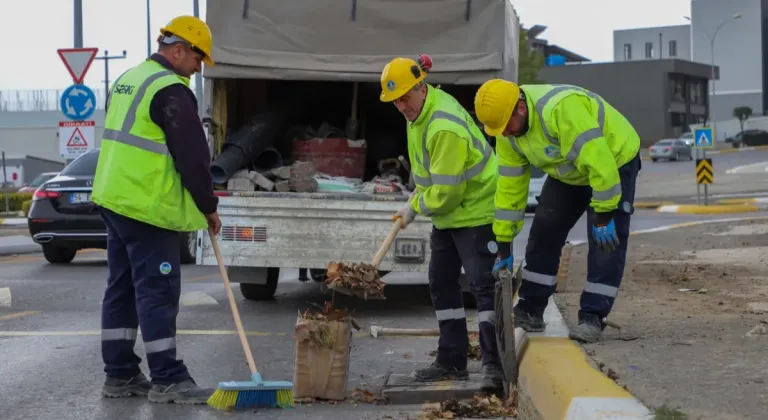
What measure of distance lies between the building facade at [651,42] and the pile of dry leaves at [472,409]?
101 m

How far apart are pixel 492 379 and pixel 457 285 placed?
2.40ft

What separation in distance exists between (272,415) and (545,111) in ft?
6.88

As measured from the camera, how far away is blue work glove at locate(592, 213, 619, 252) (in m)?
6.23

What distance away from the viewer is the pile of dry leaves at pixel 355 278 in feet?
20.5

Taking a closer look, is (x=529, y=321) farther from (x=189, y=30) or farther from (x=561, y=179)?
(x=189, y=30)

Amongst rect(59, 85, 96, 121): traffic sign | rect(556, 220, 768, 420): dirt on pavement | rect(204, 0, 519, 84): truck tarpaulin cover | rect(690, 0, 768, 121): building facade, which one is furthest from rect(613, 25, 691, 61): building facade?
rect(204, 0, 519, 84): truck tarpaulin cover

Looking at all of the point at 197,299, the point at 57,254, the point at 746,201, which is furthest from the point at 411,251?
the point at 746,201

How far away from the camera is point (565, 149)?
614 cm

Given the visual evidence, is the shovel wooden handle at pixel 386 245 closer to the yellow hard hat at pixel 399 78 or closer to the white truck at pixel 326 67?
the yellow hard hat at pixel 399 78

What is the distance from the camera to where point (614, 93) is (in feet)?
270

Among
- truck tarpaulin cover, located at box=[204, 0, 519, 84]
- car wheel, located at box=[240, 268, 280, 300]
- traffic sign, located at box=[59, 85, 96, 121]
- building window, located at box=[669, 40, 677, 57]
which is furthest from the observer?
building window, located at box=[669, 40, 677, 57]

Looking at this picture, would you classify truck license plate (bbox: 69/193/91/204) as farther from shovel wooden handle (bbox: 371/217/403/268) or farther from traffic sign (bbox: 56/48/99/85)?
shovel wooden handle (bbox: 371/217/403/268)

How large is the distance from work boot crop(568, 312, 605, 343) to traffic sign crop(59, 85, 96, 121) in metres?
14.5

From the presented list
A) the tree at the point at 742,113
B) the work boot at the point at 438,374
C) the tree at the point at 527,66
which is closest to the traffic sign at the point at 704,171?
the work boot at the point at 438,374
